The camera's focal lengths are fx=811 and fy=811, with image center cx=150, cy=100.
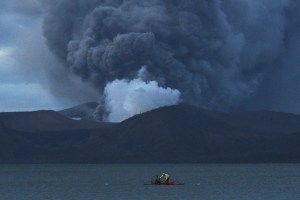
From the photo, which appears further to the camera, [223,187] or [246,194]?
[223,187]

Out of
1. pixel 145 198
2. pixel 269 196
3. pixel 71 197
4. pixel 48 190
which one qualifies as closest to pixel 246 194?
pixel 269 196

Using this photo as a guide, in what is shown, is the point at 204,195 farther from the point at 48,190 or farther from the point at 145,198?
the point at 48,190

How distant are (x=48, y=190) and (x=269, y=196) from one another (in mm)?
37502

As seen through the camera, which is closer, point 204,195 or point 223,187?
point 204,195

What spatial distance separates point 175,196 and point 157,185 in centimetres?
2487

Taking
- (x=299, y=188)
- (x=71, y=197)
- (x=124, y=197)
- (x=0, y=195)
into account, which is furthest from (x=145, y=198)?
(x=299, y=188)

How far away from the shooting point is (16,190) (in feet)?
423

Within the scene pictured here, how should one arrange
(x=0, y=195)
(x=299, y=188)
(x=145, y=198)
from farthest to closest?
(x=299, y=188), (x=0, y=195), (x=145, y=198)

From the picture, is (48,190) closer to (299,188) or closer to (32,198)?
(32,198)

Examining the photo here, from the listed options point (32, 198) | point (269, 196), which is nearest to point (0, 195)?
point (32, 198)

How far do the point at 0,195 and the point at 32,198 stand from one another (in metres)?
9.54

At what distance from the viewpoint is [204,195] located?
366 ft

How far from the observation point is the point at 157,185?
133750mm

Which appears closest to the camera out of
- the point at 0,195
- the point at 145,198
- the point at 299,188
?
the point at 145,198
